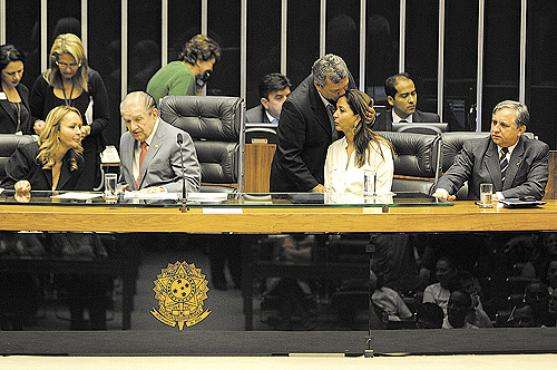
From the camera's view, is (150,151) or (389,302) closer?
(389,302)

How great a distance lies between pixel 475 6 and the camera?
995cm

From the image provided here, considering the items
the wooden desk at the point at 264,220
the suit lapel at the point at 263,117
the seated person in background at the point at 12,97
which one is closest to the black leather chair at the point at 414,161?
the wooden desk at the point at 264,220

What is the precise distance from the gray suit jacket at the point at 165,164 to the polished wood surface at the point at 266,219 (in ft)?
2.87

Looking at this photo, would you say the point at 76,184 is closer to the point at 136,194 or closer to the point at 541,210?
the point at 136,194

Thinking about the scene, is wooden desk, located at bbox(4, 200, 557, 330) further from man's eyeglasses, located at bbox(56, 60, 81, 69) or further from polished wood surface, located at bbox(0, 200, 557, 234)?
man's eyeglasses, located at bbox(56, 60, 81, 69)

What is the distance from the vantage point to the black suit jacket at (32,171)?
607 cm

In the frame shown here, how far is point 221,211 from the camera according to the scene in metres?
5.02

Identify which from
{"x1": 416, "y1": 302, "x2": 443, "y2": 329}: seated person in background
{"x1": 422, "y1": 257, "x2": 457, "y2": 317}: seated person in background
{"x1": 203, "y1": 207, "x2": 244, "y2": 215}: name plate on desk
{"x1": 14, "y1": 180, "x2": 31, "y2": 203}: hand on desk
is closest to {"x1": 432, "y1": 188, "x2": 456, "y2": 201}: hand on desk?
{"x1": 422, "y1": 257, "x2": 457, "y2": 317}: seated person in background

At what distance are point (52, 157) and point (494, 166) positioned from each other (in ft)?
7.31

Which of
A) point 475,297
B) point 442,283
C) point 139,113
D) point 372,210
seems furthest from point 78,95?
point 475,297

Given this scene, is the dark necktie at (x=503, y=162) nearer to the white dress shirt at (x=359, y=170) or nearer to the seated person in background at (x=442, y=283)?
the white dress shirt at (x=359, y=170)

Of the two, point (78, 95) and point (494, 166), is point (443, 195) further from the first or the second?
point (78, 95)

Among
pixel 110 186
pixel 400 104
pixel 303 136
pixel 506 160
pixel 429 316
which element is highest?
pixel 400 104

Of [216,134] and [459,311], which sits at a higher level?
[216,134]
